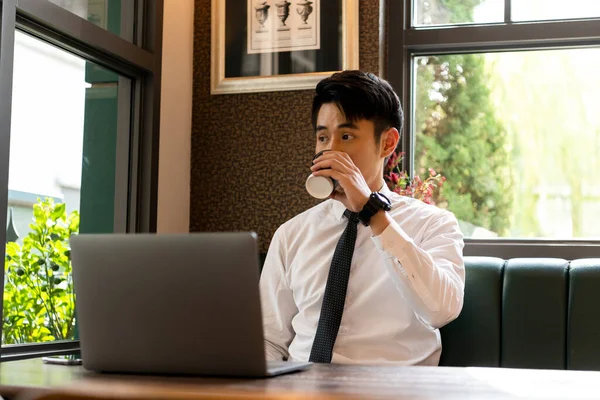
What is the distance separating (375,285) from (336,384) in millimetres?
931

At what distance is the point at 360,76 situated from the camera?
85.7 inches

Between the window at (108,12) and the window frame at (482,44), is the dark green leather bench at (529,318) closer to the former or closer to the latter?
the window frame at (482,44)

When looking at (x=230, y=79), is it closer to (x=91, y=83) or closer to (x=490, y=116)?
(x=91, y=83)

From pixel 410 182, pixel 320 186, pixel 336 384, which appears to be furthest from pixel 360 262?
pixel 336 384

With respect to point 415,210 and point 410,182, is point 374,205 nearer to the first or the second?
point 415,210

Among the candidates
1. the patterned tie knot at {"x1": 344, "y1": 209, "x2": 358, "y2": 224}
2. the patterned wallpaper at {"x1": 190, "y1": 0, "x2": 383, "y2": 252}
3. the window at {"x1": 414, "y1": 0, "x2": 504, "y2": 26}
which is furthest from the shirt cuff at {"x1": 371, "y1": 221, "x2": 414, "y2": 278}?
the window at {"x1": 414, "y1": 0, "x2": 504, "y2": 26}

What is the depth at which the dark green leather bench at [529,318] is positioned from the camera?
200cm

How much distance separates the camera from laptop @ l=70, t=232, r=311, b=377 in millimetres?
1087

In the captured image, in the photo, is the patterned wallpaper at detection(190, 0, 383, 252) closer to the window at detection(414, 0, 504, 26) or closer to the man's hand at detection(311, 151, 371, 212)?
the window at detection(414, 0, 504, 26)

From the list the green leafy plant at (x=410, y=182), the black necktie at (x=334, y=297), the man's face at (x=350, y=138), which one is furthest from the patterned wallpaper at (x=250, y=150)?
the black necktie at (x=334, y=297)

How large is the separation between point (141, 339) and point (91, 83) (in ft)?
5.41

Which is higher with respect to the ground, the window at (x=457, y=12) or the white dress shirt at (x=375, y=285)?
the window at (x=457, y=12)

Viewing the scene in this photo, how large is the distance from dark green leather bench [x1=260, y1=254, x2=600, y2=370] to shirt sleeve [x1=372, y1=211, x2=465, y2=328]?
0.20 meters

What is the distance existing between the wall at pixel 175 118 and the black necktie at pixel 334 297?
104 cm
